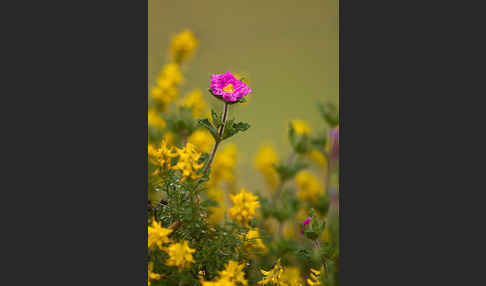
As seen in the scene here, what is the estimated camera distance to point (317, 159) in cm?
172

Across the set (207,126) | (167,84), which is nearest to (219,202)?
(167,84)

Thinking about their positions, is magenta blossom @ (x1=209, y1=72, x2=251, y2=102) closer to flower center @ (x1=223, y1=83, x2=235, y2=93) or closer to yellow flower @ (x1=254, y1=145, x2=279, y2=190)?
flower center @ (x1=223, y1=83, x2=235, y2=93)

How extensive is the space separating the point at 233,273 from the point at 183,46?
2.58 ft

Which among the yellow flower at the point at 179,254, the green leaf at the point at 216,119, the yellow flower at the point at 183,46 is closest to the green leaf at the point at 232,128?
the green leaf at the point at 216,119

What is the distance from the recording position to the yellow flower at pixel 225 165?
1.66 m

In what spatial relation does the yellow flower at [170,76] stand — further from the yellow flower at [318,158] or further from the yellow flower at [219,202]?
the yellow flower at [318,158]

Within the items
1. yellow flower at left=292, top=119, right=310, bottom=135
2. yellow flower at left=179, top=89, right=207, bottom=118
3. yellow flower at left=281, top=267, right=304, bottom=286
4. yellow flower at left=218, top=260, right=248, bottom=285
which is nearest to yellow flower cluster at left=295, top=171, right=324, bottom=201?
yellow flower at left=292, top=119, right=310, bottom=135

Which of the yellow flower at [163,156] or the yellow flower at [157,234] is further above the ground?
the yellow flower at [163,156]

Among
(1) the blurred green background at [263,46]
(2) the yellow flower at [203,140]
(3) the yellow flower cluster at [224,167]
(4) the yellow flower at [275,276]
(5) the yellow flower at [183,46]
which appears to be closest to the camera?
(4) the yellow flower at [275,276]

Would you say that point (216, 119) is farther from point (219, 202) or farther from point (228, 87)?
point (219, 202)

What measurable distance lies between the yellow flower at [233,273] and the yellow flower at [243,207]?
0.42ft

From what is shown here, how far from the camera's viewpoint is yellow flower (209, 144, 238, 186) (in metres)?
1.66

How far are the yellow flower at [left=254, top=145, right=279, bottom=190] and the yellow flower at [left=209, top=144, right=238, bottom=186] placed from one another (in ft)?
0.34

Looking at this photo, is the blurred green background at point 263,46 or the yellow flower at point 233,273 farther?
the blurred green background at point 263,46
